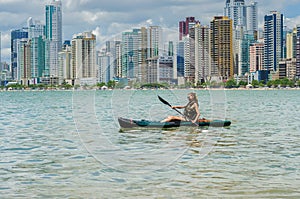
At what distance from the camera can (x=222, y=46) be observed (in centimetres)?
12619

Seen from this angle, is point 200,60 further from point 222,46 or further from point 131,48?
point 222,46

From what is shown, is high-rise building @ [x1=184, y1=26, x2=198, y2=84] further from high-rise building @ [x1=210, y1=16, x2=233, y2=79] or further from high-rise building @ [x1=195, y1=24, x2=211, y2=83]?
high-rise building @ [x1=210, y1=16, x2=233, y2=79]

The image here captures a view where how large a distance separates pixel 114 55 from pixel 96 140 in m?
3.16

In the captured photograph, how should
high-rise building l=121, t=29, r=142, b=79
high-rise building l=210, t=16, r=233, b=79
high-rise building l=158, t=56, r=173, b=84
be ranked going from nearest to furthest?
high-rise building l=121, t=29, r=142, b=79 < high-rise building l=158, t=56, r=173, b=84 < high-rise building l=210, t=16, r=233, b=79

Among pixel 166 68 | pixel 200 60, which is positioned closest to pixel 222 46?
pixel 200 60

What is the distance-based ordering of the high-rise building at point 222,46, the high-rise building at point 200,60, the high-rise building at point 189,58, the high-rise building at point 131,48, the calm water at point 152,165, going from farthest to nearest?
the high-rise building at point 222,46 → the high-rise building at point 200,60 → the high-rise building at point 189,58 → the high-rise building at point 131,48 → the calm water at point 152,165

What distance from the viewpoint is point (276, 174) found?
12.5 metres

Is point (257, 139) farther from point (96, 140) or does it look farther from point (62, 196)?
point (62, 196)

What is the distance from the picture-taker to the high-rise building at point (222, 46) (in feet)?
412

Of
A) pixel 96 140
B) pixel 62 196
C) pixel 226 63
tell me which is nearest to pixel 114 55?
pixel 96 140

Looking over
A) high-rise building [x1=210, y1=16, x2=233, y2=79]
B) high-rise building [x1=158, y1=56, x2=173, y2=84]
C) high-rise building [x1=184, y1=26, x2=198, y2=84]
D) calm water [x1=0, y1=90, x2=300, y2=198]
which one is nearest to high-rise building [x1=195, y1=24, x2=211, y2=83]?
high-rise building [x1=184, y1=26, x2=198, y2=84]

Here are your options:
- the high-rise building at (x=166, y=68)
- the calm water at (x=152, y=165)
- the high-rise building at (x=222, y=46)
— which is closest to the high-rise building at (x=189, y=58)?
the high-rise building at (x=166, y=68)

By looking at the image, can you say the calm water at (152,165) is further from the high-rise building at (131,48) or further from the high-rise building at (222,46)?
the high-rise building at (222,46)

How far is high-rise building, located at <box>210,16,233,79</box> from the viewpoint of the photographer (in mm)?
125625
